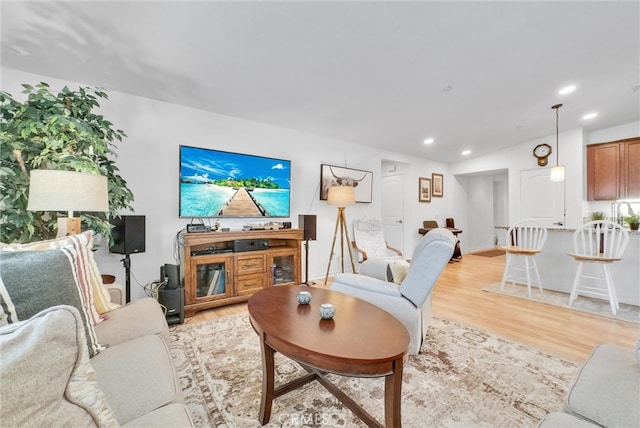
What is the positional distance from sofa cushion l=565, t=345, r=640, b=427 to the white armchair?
813mm

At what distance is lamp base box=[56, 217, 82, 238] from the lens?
5.81ft

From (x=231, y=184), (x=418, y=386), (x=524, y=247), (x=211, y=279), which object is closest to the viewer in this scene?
(x=418, y=386)

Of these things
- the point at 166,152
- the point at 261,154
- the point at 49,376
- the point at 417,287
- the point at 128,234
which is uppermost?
the point at 261,154

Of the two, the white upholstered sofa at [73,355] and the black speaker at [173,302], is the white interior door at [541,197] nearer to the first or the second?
the black speaker at [173,302]

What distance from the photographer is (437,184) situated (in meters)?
6.59

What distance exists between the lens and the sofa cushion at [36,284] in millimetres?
943

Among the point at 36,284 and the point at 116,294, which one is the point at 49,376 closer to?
the point at 36,284

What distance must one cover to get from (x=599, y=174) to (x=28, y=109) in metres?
7.81

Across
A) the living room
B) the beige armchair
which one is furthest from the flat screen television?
the beige armchair

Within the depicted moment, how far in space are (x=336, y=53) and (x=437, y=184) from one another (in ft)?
16.7

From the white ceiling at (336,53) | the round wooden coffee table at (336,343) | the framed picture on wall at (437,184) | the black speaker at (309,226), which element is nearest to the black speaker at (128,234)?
the white ceiling at (336,53)

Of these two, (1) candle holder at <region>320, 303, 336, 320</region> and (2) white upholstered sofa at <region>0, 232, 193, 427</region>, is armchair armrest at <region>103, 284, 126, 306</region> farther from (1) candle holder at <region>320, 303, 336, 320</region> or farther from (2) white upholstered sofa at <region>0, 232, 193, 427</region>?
(1) candle holder at <region>320, 303, 336, 320</region>

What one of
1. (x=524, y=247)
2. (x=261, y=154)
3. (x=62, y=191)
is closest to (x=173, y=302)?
(x=62, y=191)

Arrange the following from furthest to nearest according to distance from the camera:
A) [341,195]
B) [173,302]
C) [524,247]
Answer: [341,195], [524,247], [173,302]
